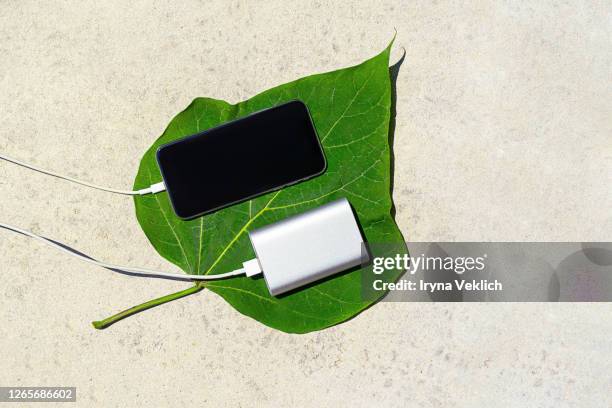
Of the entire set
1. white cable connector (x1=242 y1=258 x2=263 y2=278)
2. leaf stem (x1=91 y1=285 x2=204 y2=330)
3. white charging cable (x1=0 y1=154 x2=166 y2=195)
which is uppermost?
white charging cable (x1=0 y1=154 x2=166 y2=195)

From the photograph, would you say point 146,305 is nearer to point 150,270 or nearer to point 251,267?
point 150,270

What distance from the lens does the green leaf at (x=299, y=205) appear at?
2.47ft

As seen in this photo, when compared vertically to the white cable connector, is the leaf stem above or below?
below

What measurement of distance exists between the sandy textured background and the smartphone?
71 millimetres

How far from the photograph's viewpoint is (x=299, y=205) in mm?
776

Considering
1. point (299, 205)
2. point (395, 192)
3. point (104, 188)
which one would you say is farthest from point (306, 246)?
point (104, 188)

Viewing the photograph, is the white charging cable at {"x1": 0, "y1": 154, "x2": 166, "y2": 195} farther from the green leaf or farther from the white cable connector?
the white cable connector

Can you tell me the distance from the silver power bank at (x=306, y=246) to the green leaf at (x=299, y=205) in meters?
0.03

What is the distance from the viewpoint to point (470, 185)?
0.82 metres

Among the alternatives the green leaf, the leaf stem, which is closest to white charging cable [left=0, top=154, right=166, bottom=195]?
the green leaf

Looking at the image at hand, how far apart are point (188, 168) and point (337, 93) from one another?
23 cm

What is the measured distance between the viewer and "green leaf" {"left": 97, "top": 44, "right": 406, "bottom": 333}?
29.6 inches

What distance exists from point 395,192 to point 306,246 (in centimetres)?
16

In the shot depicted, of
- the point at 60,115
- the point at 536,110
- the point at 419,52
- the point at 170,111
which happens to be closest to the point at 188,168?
the point at 170,111
